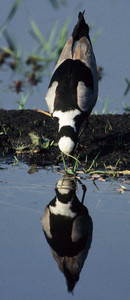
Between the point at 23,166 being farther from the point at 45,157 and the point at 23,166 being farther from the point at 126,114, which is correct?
the point at 126,114

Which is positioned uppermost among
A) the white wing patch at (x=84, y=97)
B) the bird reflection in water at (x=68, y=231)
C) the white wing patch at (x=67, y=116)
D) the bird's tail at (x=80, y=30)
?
the bird's tail at (x=80, y=30)

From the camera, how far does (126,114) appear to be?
8469 mm

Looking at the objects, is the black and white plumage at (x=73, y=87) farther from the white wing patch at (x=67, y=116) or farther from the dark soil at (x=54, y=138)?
the dark soil at (x=54, y=138)

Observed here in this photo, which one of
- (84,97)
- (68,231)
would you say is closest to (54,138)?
(84,97)

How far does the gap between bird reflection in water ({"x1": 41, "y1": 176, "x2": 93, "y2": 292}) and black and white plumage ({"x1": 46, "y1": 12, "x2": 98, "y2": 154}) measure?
46.2 inches

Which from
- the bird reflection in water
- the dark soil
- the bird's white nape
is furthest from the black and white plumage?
the bird reflection in water

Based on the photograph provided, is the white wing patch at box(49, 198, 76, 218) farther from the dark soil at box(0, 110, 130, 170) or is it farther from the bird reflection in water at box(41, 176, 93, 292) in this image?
the dark soil at box(0, 110, 130, 170)

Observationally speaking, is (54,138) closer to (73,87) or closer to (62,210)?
(73,87)

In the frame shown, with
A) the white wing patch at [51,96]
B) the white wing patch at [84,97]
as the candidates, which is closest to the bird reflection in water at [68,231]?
the white wing patch at [84,97]

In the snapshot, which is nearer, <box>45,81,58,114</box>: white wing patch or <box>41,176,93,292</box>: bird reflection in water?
<box>41,176,93,292</box>: bird reflection in water

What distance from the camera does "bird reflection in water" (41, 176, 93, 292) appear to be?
12.1 ft

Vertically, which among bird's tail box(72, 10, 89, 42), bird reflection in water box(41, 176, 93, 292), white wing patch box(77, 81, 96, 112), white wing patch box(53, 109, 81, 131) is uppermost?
bird's tail box(72, 10, 89, 42)

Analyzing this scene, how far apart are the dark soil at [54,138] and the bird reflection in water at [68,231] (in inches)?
55.8

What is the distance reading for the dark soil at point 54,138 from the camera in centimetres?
676
